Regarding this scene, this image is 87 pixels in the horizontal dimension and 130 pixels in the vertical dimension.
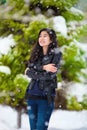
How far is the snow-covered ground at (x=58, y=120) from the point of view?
357cm

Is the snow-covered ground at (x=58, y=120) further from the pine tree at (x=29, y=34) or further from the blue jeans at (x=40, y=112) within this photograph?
the blue jeans at (x=40, y=112)

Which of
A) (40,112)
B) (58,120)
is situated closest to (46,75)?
(40,112)

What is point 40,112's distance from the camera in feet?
8.23

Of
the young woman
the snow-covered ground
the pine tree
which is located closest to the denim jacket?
the young woman

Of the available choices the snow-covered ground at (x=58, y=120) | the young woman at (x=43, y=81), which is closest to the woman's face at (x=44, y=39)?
the young woman at (x=43, y=81)

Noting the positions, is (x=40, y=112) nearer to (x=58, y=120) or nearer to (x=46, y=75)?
(x=46, y=75)

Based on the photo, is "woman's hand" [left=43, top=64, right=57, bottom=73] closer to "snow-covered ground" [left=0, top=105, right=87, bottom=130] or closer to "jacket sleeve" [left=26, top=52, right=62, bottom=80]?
"jacket sleeve" [left=26, top=52, right=62, bottom=80]

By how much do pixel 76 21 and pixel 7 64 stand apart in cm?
81

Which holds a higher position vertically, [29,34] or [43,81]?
[43,81]

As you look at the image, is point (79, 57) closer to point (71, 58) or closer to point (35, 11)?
point (71, 58)

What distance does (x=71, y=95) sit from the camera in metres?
3.60

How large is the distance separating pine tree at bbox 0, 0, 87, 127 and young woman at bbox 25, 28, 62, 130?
0.76m

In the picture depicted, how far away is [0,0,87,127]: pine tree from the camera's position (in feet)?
11.3

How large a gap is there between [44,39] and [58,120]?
122 cm
